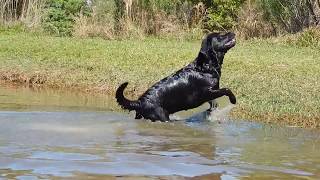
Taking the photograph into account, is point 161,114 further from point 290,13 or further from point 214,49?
point 290,13

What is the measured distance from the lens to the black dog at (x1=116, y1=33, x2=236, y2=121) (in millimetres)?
8703

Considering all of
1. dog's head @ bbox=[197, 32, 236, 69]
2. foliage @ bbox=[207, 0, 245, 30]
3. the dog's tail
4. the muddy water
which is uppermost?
foliage @ bbox=[207, 0, 245, 30]

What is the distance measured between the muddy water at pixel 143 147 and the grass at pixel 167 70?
0.91 m

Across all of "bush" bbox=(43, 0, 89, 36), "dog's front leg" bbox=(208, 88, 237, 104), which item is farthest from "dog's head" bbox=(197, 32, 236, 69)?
"bush" bbox=(43, 0, 89, 36)

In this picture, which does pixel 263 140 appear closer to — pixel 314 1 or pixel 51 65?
pixel 51 65

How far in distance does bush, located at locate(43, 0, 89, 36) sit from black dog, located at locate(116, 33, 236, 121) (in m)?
15.8

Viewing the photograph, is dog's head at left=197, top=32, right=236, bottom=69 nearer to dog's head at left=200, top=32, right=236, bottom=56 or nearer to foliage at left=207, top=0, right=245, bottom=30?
dog's head at left=200, top=32, right=236, bottom=56

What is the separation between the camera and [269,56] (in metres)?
16.5

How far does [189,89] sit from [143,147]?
217 centimetres

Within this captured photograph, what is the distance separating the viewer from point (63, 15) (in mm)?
24859

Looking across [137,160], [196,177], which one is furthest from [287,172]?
[137,160]

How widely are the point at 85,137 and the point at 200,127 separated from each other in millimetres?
1671

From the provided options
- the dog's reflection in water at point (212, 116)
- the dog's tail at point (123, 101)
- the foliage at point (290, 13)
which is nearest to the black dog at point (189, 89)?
the dog's tail at point (123, 101)

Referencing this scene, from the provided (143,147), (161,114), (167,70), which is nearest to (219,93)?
(161,114)
